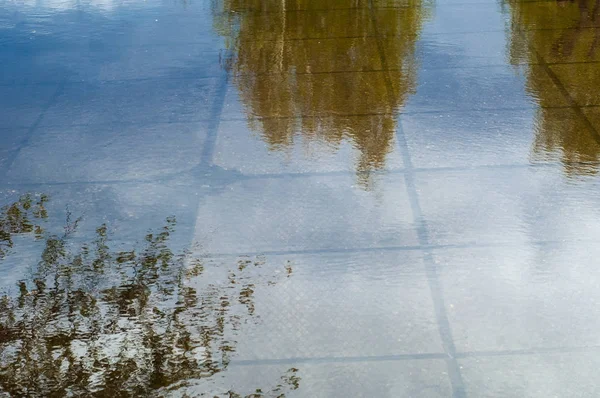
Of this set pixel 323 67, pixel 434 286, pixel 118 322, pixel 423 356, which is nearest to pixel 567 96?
pixel 323 67

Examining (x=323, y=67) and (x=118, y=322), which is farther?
(x=323, y=67)

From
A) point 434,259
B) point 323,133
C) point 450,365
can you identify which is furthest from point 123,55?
point 450,365

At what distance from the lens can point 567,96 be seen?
6793mm

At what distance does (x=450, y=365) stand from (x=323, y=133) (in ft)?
8.96

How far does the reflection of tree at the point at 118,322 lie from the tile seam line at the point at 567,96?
2.82 metres

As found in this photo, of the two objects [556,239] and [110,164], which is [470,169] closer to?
[556,239]

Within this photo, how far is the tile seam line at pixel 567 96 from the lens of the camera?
20.4ft

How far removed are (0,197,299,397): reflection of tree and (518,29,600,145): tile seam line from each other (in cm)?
282

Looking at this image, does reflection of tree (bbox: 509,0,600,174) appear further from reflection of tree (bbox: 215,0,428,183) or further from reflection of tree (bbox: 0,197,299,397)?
reflection of tree (bbox: 0,197,299,397)

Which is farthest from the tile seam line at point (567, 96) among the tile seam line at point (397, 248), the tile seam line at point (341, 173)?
the tile seam line at point (397, 248)

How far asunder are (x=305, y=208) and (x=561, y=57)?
3359 millimetres

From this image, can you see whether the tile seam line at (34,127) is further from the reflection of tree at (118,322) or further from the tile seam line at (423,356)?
the tile seam line at (423,356)

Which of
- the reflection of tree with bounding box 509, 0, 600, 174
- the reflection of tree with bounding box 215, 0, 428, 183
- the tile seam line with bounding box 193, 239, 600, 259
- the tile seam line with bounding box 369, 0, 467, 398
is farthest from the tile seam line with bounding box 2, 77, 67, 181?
the reflection of tree with bounding box 509, 0, 600, 174

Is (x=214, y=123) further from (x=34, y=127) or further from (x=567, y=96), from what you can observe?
(x=567, y=96)
